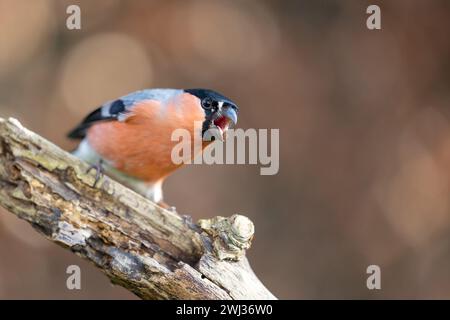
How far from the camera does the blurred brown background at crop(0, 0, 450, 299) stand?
17.3ft

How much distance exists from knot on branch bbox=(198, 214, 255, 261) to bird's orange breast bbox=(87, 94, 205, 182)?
0.55 metres

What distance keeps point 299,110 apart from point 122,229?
9.71ft

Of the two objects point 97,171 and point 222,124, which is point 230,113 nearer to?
point 222,124

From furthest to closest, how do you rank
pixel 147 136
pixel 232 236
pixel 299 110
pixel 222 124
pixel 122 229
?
1. pixel 299 110
2. pixel 147 136
3. pixel 222 124
4. pixel 122 229
5. pixel 232 236

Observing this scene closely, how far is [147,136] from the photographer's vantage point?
3.16 metres

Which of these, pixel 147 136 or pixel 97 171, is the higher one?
pixel 147 136

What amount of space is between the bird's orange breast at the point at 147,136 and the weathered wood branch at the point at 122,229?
322 mm

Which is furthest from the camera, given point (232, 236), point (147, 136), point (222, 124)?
point (147, 136)

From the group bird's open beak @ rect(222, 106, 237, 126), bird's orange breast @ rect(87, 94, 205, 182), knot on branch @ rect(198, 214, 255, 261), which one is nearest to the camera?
knot on branch @ rect(198, 214, 255, 261)

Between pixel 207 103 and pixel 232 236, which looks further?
pixel 207 103

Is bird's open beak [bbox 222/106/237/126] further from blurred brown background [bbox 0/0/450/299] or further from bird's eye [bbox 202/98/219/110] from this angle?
blurred brown background [bbox 0/0/450/299]

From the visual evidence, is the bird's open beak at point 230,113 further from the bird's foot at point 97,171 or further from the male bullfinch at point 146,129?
the bird's foot at point 97,171

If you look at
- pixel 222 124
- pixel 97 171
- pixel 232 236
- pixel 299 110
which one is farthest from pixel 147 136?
pixel 299 110

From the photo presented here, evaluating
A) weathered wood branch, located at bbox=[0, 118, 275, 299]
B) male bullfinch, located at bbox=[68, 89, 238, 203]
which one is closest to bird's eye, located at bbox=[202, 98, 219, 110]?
male bullfinch, located at bbox=[68, 89, 238, 203]
